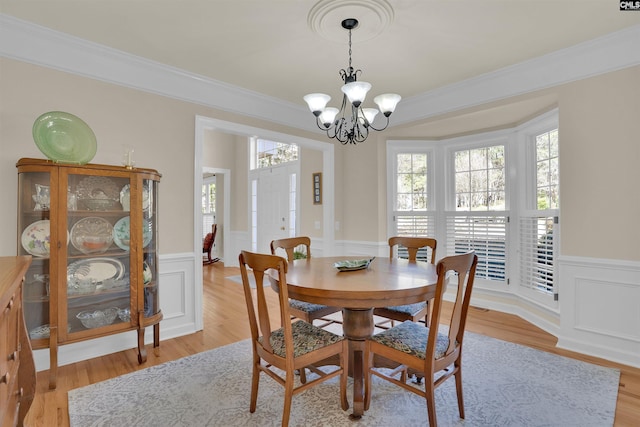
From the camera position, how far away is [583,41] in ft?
8.64

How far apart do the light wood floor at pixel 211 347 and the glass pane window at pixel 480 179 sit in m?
1.28

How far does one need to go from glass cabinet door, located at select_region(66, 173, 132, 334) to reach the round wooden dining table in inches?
55.7

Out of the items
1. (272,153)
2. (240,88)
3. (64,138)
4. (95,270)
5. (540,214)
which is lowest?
(95,270)

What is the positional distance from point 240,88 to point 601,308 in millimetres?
3819

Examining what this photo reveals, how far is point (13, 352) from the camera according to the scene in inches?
49.0

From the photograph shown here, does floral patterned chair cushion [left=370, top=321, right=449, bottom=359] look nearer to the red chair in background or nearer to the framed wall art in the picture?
the framed wall art

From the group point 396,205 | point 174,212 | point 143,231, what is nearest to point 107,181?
point 143,231

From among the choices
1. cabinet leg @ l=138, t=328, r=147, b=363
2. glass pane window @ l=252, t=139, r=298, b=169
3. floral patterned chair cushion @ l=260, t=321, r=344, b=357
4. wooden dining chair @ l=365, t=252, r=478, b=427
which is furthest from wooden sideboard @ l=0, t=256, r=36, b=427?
glass pane window @ l=252, t=139, r=298, b=169

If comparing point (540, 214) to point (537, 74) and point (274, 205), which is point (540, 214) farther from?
point (274, 205)

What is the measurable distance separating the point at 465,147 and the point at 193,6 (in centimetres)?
340

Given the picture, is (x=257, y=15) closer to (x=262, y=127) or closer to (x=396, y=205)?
(x=262, y=127)

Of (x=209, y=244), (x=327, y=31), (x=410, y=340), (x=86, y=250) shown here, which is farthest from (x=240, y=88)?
(x=209, y=244)

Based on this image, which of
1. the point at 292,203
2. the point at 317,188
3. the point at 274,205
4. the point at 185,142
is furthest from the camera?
the point at 274,205

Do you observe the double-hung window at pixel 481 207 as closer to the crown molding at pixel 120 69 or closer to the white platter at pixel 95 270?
the crown molding at pixel 120 69
